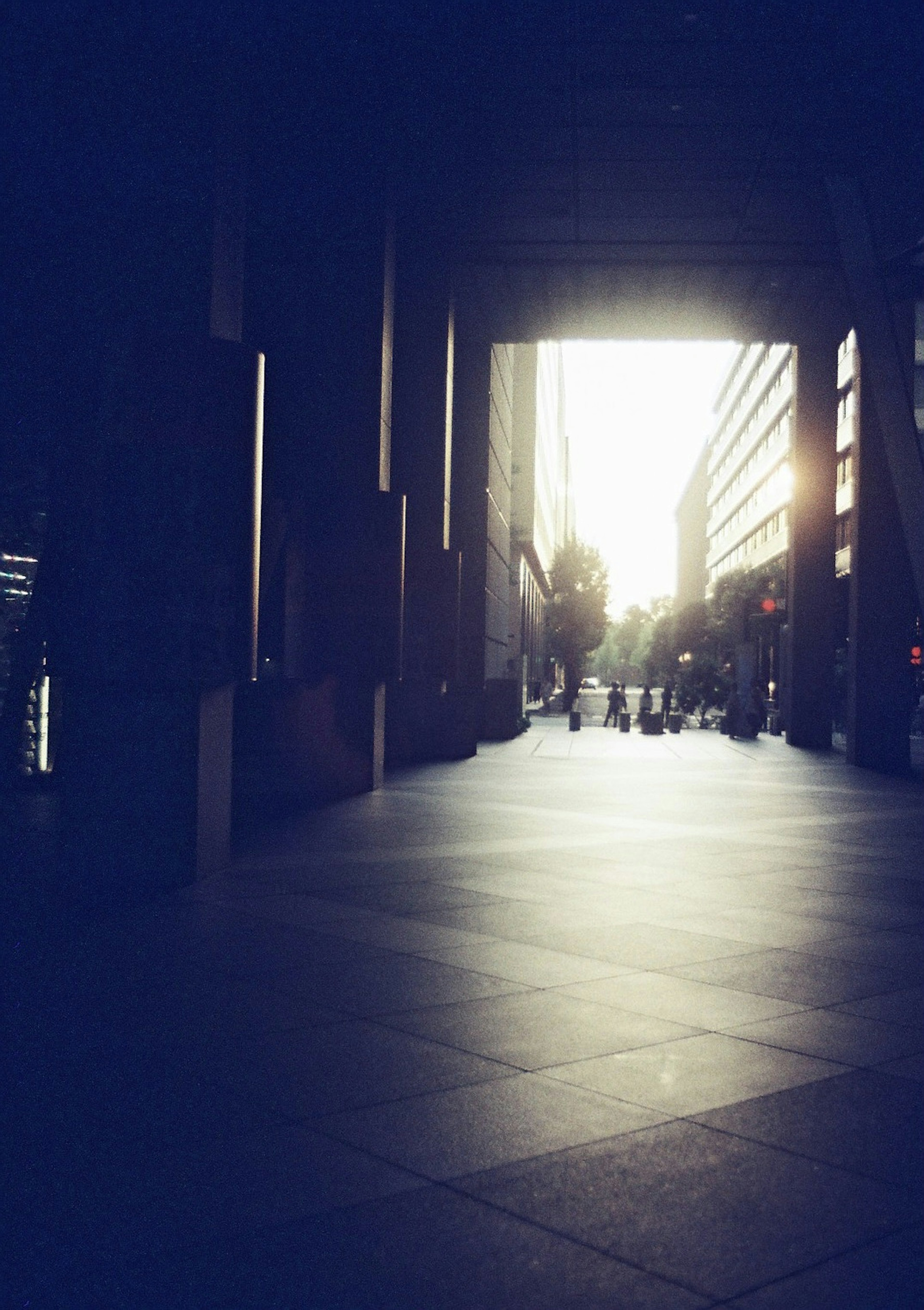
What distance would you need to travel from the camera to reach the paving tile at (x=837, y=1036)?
5203 millimetres

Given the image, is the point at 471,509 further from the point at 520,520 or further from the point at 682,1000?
the point at 520,520

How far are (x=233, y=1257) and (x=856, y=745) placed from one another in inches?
914

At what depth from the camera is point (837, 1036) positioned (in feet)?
18.0

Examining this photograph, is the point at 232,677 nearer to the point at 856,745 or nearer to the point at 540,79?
the point at 540,79

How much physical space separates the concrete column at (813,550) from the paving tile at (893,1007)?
987 inches

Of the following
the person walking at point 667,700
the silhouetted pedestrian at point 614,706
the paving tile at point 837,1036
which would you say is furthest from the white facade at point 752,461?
the paving tile at point 837,1036

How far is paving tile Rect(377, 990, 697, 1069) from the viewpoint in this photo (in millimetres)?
5168

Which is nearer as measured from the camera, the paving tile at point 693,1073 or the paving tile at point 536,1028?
the paving tile at point 693,1073

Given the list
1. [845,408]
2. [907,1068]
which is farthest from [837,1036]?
[845,408]

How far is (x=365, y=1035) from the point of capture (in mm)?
5355

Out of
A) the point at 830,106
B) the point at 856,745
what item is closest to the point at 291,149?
the point at 830,106

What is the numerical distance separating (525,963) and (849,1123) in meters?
2.69

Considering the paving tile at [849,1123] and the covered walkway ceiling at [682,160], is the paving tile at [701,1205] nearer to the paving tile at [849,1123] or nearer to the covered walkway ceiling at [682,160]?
the paving tile at [849,1123]

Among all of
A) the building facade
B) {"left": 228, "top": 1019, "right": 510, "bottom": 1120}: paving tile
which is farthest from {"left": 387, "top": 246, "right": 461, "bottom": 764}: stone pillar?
{"left": 228, "top": 1019, "right": 510, "bottom": 1120}: paving tile
